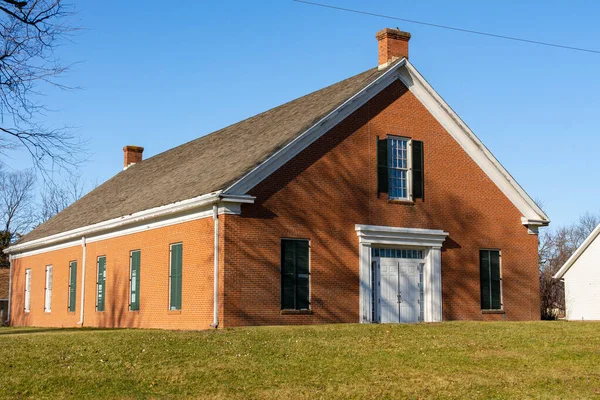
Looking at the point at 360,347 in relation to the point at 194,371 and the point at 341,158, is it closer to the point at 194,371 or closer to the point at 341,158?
the point at 194,371

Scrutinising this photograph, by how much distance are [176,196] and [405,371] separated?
1142cm

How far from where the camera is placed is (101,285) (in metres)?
28.4

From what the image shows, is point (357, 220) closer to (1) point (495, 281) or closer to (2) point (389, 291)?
(2) point (389, 291)

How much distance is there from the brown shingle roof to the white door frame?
3.67 m

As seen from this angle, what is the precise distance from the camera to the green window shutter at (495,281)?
86.9ft

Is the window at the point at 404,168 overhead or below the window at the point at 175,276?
overhead

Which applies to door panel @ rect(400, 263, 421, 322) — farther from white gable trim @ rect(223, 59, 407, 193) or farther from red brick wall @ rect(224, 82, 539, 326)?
white gable trim @ rect(223, 59, 407, 193)

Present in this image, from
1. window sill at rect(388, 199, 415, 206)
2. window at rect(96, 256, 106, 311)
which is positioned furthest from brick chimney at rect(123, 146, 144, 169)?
window sill at rect(388, 199, 415, 206)

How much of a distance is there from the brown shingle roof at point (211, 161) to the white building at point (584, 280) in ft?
78.2

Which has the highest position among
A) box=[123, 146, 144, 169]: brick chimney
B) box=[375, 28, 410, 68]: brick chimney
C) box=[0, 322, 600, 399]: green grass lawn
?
box=[375, 28, 410, 68]: brick chimney

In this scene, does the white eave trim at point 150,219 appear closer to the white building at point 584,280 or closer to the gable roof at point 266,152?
the gable roof at point 266,152

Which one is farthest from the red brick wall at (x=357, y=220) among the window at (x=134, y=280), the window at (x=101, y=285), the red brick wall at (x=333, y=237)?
the window at (x=101, y=285)

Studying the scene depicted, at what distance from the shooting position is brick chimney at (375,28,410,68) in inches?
1008

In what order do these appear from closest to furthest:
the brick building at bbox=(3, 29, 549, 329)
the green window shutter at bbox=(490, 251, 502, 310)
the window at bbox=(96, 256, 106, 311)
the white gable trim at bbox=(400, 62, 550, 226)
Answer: the brick building at bbox=(3, 29, 549, 329) < the white gable trim at bbox=(400, 62, 550, 226) < the green window shutter at bbox=(490, 251, 502, 310) < the window at bbox=(96, 256, 106, 311)
